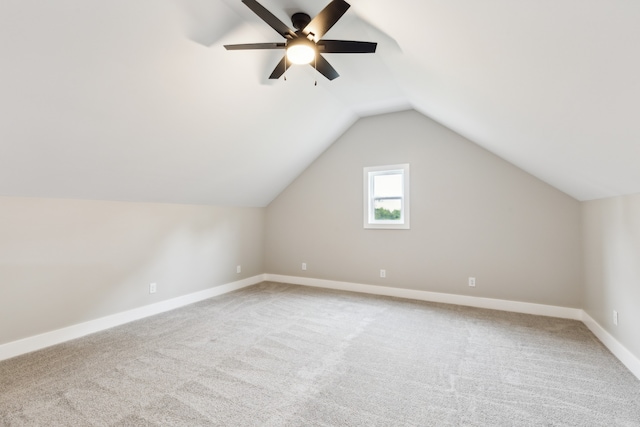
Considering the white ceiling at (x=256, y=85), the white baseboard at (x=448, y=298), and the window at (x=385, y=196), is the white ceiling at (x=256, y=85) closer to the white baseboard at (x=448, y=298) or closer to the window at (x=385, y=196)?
the window at (x=385, y=196)

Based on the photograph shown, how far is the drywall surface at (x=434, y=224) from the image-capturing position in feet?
12.1

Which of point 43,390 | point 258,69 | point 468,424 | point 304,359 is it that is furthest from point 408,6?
point 43,390

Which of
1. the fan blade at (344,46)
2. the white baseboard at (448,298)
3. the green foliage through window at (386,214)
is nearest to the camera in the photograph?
the fan blade at (344,46)

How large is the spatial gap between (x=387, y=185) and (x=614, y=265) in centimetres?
280

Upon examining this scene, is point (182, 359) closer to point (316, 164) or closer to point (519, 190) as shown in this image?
point (316, 164)

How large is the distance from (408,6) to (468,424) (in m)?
2.55

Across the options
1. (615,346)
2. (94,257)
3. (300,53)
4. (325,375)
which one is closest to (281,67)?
(300,53)

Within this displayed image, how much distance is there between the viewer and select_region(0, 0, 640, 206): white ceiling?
1.41 metres

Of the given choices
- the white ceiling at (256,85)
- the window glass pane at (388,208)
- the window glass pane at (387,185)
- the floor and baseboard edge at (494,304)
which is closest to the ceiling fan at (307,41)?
the white ceiling at (256,85)

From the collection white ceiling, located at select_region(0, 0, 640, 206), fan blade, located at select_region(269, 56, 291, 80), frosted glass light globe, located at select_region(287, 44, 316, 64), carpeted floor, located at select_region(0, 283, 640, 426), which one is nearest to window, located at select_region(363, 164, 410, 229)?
white ceiling, located at select_region(0, 0, 640, 206)

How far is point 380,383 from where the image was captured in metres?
2.21

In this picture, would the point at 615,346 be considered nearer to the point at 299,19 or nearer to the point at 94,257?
the point at 299,19

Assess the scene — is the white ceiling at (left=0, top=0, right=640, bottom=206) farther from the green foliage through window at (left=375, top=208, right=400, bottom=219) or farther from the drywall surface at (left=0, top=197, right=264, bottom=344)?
the green foliage through window at (left=375, top=208, right=400, bottom=219)

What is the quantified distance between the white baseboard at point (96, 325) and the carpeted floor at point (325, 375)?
0.11 metres
